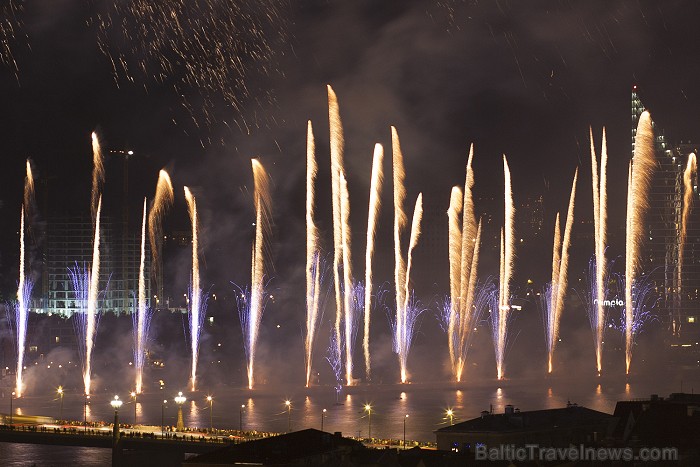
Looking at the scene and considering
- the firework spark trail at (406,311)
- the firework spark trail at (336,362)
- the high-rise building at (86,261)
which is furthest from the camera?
the high-rise building at (86,261)

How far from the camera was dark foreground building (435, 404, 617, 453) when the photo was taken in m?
33.1

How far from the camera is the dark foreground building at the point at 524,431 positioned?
1304 inches

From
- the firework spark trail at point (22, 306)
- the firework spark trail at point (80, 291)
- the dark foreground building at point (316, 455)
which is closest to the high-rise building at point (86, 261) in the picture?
the firework spark trail at point (80, 291)

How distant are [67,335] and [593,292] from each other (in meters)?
31.6

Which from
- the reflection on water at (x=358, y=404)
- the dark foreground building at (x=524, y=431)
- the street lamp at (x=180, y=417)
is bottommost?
the dark foreground building at (x=524, y=431)

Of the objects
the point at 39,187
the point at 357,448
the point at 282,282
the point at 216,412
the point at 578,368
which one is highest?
the point at 39,187

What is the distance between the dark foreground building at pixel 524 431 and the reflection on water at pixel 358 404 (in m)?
13.1

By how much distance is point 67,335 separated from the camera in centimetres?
7606

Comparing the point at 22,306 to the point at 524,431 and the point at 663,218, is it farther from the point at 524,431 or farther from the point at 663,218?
the point at 663,218

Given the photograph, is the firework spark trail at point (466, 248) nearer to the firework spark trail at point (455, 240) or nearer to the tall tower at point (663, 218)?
the firework spark trail at point (455, 240)

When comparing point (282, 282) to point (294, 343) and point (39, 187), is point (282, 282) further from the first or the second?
point (39, 187)

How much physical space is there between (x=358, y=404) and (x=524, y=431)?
2858 cm

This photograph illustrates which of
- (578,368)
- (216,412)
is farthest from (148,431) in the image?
(578,368)

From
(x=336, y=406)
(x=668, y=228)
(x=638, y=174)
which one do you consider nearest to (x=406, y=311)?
(x=336, y=406)
